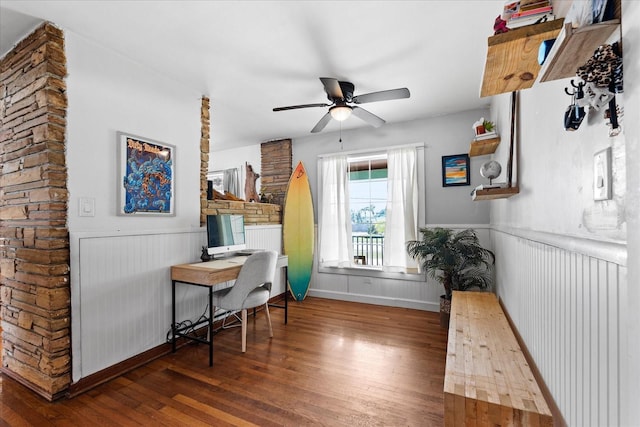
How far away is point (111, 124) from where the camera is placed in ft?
7.40

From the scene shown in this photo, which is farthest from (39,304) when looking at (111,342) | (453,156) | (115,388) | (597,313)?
(453,156)

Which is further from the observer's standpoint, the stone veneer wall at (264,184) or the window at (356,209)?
the window at (356,209)

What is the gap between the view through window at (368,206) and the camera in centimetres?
425

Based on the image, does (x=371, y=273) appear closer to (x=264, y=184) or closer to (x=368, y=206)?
(x=368, y=206)

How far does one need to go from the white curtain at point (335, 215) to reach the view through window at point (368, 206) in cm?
13

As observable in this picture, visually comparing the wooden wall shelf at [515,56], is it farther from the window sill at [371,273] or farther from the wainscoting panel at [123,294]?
the window sill at [371,273]

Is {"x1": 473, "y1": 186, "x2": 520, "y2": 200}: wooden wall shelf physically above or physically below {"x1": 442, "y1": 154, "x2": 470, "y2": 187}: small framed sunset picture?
below

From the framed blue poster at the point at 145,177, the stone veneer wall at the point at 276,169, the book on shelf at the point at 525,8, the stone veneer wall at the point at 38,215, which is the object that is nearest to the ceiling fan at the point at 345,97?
the framed blue poster at the point at 145,177

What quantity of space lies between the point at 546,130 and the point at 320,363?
7.22 ft

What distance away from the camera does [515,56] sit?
3.59ft

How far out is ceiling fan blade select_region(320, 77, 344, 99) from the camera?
2371mm

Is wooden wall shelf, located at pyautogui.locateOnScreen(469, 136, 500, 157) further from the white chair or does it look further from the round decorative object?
the white chair

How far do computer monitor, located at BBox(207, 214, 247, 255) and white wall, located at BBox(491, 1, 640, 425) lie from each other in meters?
2.51

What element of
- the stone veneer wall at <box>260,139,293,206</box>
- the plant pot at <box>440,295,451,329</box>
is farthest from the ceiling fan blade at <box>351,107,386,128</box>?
the plant pot at <box>440,295,451,329</box>
